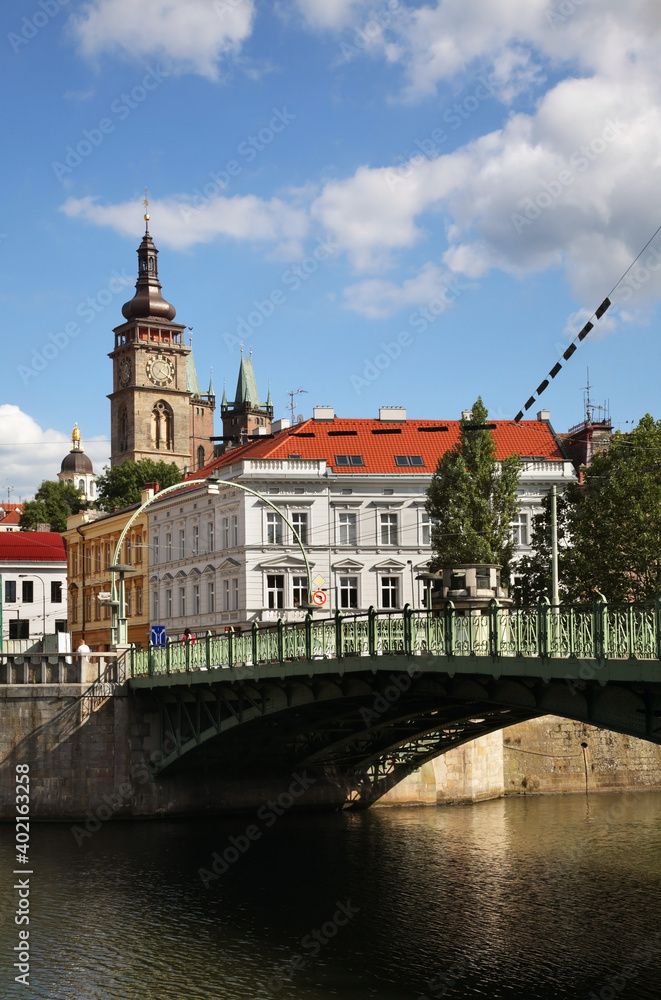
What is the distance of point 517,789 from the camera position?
5119cm

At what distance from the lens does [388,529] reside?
69.4m

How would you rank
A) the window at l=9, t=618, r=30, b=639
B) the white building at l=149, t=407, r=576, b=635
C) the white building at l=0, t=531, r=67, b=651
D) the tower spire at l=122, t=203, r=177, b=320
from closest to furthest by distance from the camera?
1. the white building at l=149, t=407, r=576, b=635
2. the window at l=9, t=618, r=30, b=639
3. the white building at l=0, t=531, r=67, b=651
4. the tower spire at l=122, t=203, r=177, b=320

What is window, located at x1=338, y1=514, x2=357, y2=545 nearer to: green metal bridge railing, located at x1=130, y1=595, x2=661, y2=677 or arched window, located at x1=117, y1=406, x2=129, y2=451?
green metal bridge railing, located at x1=130, y1=595, x2=661, y2=677

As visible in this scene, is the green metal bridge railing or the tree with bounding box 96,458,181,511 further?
the tree with bounding box 96,458,181,511

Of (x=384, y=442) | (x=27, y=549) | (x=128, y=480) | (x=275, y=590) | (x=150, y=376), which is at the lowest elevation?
(x=275, y=590)


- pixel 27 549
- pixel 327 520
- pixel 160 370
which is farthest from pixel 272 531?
pixel 160 370

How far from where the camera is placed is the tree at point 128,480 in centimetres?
12318

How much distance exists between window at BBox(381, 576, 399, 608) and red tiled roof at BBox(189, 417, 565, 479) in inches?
222

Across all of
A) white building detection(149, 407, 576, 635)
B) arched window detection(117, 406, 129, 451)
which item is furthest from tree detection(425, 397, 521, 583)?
arched window detection(117, 406, 129, 451)

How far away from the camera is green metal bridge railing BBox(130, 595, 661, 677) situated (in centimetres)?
2288

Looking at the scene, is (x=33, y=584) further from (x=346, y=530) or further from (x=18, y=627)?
(x=346, y=530)

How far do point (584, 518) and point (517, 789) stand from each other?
36.0 ft

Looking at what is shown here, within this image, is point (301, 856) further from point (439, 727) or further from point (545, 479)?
point (545, 479)

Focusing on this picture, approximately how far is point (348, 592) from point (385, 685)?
36.3 meters
